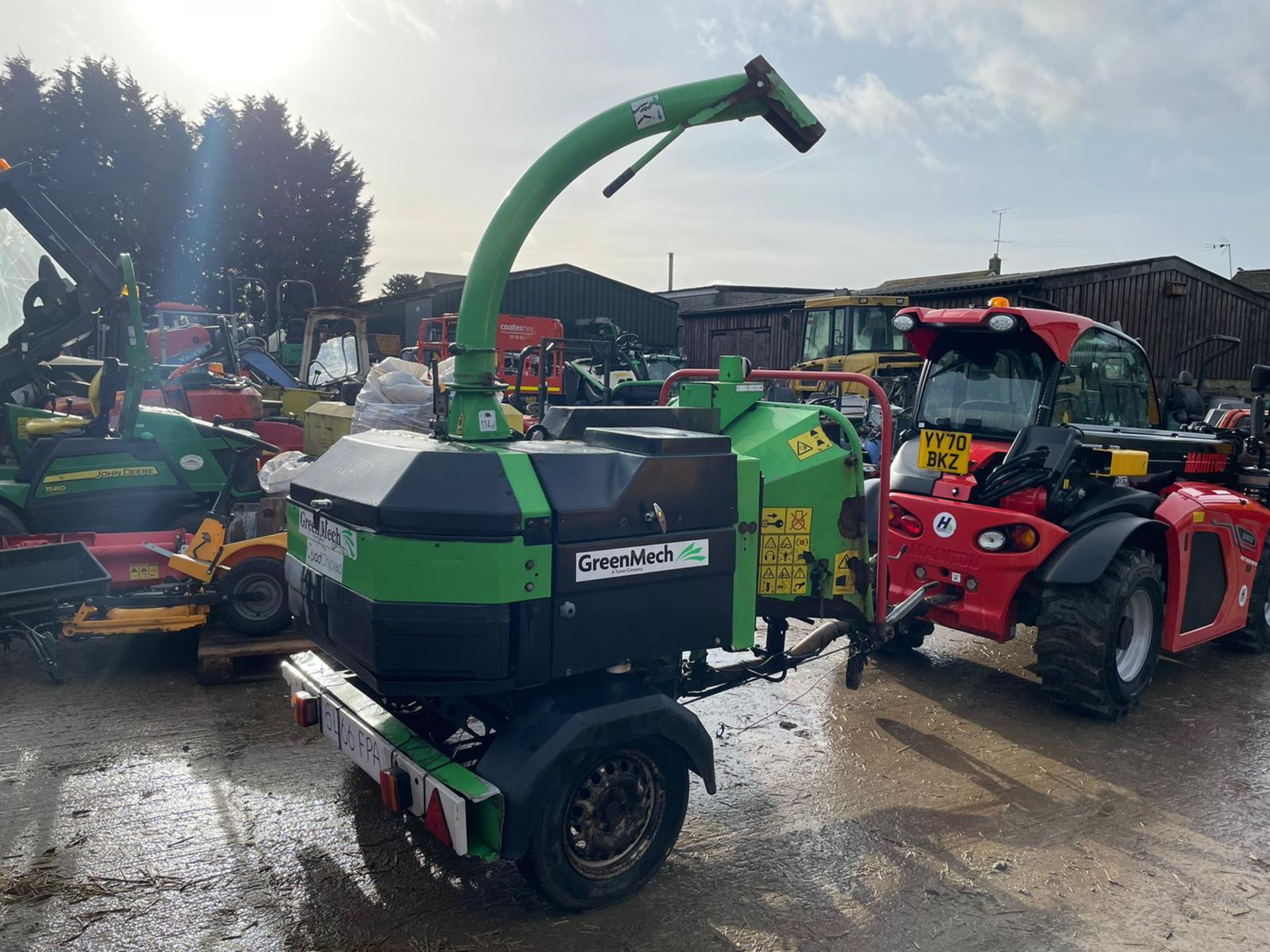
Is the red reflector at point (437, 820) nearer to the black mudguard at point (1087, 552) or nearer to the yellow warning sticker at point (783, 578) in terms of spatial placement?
the yellow warning sticker at point (783, 578)

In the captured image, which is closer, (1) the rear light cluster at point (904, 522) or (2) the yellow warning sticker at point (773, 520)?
(2) the yellow warning sticker at point (773, 520)

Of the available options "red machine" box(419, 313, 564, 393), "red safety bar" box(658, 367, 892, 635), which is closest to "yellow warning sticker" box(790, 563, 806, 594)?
"red safety bar" box(658, 367, 892, 635)

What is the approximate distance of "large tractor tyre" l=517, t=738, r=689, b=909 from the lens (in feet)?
9.01

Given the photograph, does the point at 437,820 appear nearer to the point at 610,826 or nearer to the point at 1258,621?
the point at 610,826

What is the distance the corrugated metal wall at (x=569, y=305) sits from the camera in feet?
74.1

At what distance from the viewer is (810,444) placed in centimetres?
350

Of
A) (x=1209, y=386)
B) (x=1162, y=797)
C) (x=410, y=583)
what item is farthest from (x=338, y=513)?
(x=1209, y=386)

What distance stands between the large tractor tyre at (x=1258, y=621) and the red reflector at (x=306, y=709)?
18.5 feet

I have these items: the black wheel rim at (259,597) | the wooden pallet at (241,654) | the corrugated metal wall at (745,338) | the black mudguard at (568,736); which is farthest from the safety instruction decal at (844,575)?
the corrugated metal wall at (745,338)

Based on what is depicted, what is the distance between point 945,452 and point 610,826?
301 centimetres

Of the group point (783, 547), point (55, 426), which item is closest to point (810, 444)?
point (783, 547)

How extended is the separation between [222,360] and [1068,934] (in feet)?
37.8

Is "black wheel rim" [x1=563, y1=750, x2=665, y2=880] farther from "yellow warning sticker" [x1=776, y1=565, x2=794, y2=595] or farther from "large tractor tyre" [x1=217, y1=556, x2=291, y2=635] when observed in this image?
"large tractor tyre" [x1=217, y1=556, x2=291, y2=635]

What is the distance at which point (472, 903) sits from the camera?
114 inches
